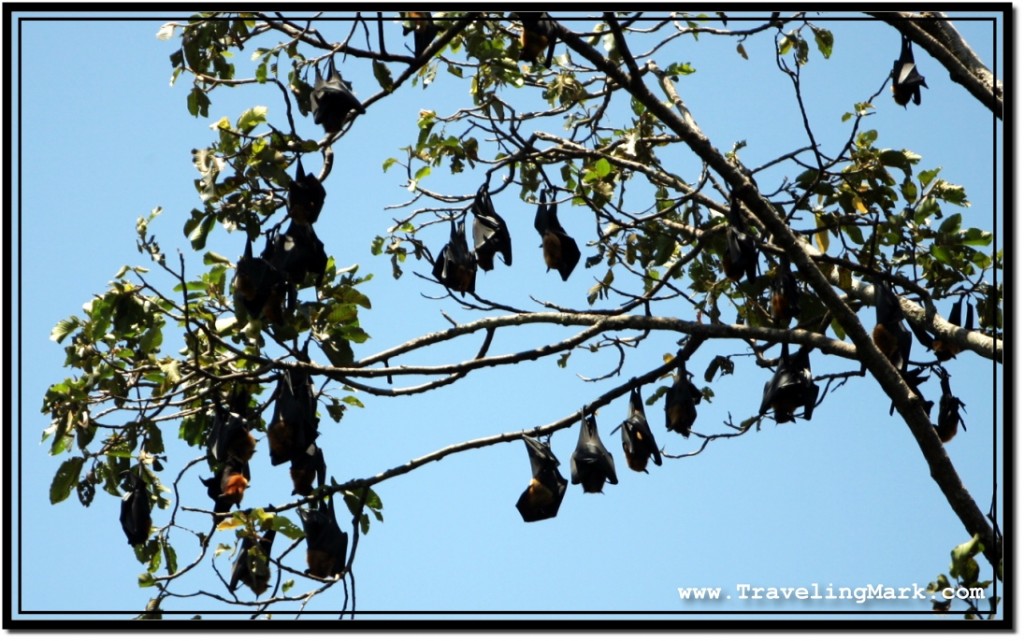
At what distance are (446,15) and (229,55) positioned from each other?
1.49 meters

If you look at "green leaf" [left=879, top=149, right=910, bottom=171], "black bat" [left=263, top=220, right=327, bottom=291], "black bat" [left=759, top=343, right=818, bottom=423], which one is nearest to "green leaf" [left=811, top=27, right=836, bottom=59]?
"green leaf" [left=879, top=149, right=910, bottom=171]

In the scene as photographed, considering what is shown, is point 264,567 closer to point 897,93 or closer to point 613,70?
point 613,70

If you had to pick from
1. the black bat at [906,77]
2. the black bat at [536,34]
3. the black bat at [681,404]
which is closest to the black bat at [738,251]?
the black bat at [681,404]

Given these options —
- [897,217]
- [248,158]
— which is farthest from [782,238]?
[248,158]

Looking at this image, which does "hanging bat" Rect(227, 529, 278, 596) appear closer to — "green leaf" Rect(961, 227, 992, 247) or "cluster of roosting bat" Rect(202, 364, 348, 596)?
"cluster of roosting bat" Rect(202, 364, 348, 596)

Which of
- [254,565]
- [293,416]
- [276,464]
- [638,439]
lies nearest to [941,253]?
[638,439]

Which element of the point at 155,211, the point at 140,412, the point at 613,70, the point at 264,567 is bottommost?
the point at 264,567

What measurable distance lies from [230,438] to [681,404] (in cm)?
301

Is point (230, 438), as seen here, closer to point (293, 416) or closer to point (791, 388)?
point (293, 416)

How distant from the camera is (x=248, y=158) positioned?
7.39 m

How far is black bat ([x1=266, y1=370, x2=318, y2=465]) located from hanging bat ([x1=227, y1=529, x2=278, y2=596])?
23.5 inches

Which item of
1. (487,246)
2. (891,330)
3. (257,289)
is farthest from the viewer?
(487,246)

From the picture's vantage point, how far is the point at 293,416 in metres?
7.86

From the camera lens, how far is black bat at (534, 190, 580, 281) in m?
9.20
